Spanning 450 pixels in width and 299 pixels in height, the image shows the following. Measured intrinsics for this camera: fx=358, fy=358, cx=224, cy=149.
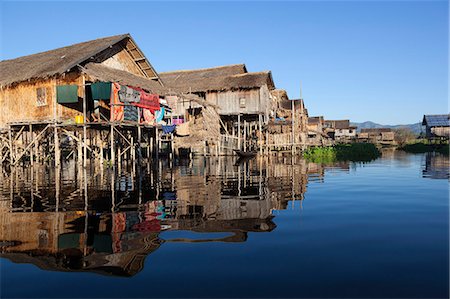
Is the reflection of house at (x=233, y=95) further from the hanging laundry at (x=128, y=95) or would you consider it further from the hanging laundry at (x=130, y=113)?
the hanging laundry at (x=128, y=95)

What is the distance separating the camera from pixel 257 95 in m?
32.3

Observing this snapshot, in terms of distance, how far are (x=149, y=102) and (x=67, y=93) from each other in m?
4.86

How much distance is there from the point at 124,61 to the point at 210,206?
1941 centimetres

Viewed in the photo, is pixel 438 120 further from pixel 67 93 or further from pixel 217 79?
pixel 67 93

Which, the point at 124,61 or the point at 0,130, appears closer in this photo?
the point at 0,130

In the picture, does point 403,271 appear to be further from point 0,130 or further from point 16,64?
point 16,64

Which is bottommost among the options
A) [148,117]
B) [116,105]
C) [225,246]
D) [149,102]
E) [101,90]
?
[225,246]

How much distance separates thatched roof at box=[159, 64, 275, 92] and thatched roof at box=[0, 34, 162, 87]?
671 centimetres

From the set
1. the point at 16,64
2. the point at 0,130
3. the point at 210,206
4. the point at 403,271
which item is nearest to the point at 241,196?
the point at 210,206

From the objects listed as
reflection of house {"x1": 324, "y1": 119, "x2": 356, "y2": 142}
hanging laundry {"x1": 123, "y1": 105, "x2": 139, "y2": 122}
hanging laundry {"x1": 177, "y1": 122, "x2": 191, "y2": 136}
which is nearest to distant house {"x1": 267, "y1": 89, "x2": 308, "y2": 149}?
hanging laundry {"x1": 177, "y1": 122, "x2": 191, "y2": 136}

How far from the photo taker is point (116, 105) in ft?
66.2

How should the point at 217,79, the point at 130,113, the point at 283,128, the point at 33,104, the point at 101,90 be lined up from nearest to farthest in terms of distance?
the point at 101,90 < the point at 130,113 < the point at 33,104 < the point at 217,79 < the point at 283,128

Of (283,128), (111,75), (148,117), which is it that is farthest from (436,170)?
(283,128)

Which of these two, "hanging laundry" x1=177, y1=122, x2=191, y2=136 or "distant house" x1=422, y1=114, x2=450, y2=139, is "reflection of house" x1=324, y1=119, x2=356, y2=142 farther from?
"hanging laundry" x1=177, y1=122, x2=191, y2=136
